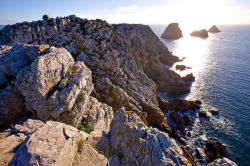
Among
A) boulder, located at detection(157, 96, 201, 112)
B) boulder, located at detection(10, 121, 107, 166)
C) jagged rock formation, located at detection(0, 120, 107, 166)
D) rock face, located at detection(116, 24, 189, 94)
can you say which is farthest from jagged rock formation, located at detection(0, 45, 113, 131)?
rock face, located at detection(116, 24, 189, 94)

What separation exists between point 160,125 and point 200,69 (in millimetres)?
74492

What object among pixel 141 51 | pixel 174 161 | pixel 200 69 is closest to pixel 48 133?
pixel 174 161

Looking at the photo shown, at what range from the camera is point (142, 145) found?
18.8 m

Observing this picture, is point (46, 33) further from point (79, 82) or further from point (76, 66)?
point (79, 82)

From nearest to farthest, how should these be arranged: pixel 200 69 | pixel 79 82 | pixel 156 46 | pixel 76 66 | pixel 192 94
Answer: pixel 79 82, pixel 76 66, pixel 192 94, pixel 200 69, pixel 156 46

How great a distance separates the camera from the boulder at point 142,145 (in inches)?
690

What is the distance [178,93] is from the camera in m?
85.7

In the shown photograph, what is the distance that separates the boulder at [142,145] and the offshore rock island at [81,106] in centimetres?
7

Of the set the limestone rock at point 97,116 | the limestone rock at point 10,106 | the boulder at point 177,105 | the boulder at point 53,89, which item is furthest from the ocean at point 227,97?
the limestone rock at point 10,106

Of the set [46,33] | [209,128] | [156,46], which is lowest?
[209,128]

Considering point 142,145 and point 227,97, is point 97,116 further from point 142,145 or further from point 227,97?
point 227,97

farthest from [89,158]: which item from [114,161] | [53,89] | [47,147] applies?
[53,89]

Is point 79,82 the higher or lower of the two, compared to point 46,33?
lower

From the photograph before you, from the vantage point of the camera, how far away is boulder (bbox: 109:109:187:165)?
1753cm
